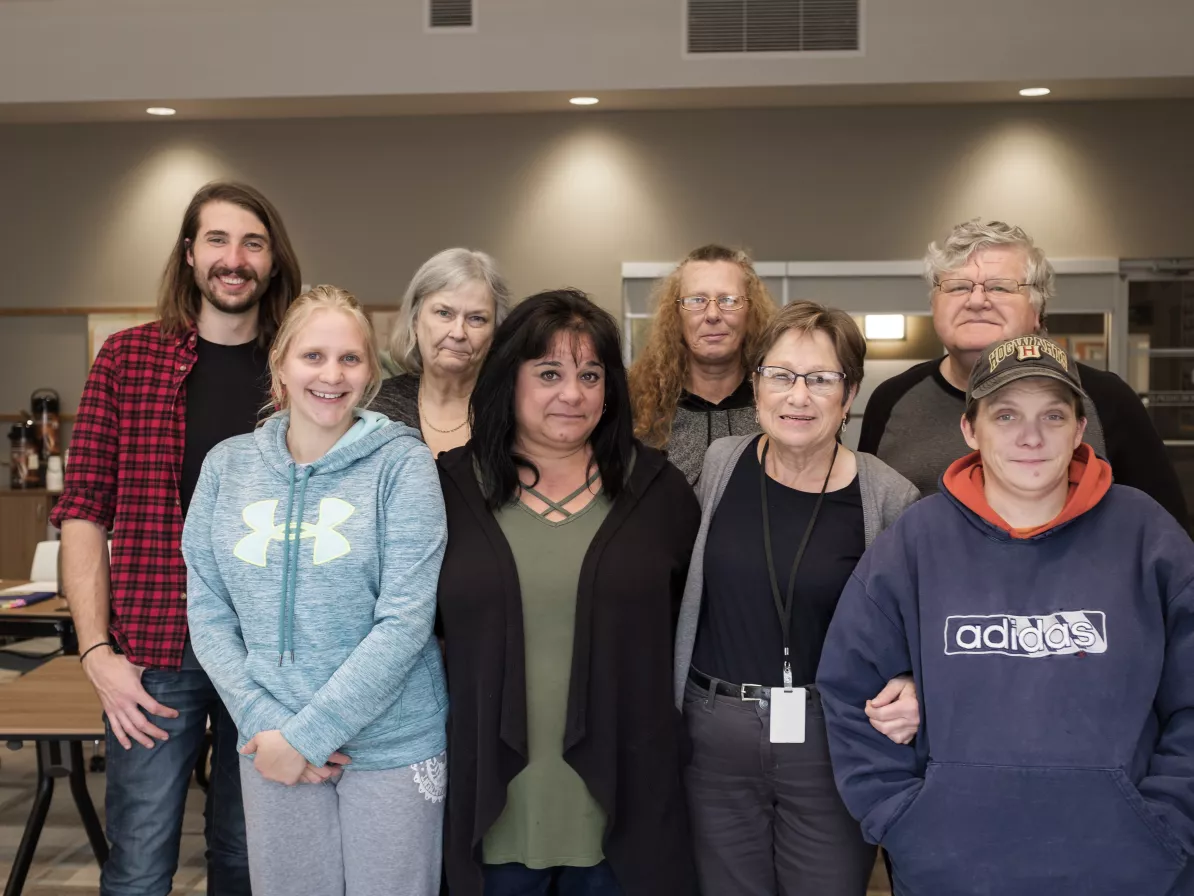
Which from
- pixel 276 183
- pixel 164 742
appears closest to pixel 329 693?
pixel 164 742

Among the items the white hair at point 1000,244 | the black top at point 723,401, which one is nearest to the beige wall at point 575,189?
the black top at point 723,401

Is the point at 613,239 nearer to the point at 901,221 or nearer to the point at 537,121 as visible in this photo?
the point at 537,121

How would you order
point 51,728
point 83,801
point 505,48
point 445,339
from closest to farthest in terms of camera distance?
point 445,339 < point 51,728 < point 83,801 < point 505,48

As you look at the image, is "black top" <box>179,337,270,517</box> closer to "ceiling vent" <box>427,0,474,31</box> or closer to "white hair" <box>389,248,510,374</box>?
"white hair" <box>389,248,510,374</box>

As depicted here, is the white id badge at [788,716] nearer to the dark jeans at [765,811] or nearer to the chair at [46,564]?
the dark jeans at [765,811]

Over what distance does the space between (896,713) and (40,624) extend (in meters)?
3.51

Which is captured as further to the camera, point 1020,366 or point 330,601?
point 330,601

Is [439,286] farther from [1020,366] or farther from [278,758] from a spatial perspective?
[1020,366]

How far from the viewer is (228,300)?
8.07ft

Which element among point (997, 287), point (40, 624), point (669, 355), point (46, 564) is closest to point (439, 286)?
point (669, 355)

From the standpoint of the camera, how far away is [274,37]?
5.97m

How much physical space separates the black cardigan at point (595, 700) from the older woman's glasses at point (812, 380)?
0.38 m

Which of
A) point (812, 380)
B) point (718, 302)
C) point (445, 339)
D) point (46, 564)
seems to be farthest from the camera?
point (46, 564)

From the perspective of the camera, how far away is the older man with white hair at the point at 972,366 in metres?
2.33
